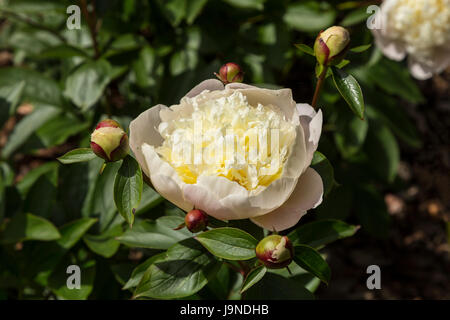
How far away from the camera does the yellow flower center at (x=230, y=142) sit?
859 millimetres

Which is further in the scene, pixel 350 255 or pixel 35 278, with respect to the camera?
pixel 350 255

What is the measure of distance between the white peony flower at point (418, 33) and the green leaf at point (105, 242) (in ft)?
2.66

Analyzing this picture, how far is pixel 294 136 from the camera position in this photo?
0.88 meters

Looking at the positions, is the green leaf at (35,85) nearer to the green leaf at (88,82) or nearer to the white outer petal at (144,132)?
the green leaf at (88,82)

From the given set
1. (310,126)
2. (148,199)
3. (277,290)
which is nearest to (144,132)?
(310,126)

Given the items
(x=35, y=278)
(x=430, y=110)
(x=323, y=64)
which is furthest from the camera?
(x=430, y=110)

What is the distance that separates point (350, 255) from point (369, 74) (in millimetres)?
914

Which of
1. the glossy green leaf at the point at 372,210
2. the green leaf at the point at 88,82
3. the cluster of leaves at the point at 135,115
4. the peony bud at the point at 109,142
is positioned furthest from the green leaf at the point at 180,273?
the glossy green leaf at the point at 372,210

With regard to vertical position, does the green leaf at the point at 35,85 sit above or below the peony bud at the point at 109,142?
above

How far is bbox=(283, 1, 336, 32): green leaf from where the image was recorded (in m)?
1.76

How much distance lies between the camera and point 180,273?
3.36 ft

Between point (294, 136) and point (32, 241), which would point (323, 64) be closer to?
point (294, 136)

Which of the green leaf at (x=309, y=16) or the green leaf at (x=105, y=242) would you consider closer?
the green leaf at (x=105, y=242)

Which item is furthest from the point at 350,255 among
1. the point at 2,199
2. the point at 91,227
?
the point at 2,199
